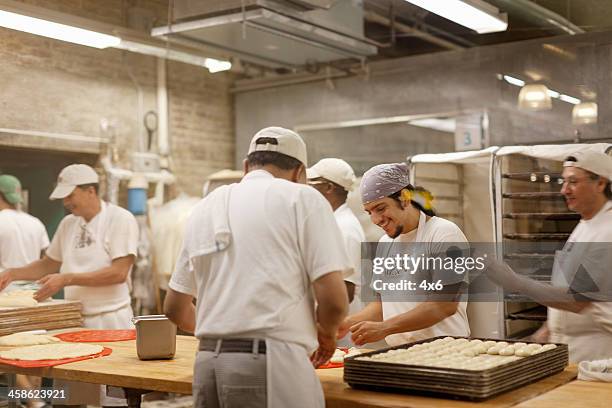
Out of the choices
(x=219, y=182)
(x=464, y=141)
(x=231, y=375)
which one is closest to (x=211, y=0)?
(x=219, y=182)

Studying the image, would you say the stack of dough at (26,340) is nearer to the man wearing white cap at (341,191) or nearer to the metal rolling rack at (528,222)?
the man wearing white cap at (341,191)

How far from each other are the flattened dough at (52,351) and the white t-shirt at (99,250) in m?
1.03

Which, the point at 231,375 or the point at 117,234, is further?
the point at 117,234

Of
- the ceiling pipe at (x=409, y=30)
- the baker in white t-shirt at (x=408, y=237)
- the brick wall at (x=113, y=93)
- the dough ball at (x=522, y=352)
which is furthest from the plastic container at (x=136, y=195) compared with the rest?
the dough ball at (x=522, y=352)

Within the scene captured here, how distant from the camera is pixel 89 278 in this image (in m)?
4.40

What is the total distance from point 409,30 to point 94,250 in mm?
3262

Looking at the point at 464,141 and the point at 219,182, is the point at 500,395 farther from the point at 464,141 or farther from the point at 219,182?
the point at 219,182

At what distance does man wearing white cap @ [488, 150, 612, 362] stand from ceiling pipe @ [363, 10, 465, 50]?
304 centimetres

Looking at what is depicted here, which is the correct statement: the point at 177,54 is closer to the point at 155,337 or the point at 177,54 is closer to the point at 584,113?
the point at 584,113

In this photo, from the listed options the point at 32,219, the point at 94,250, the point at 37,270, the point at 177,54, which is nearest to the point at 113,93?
the point at 177,54

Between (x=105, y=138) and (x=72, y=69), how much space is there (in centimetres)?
67

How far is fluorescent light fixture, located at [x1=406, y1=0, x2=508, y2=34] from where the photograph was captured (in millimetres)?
4375

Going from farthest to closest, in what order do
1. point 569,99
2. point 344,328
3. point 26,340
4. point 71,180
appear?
1. point 569,99
2. point 71,180
3. point 26,340
4. point 344,328

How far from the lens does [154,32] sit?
5.82 meters
